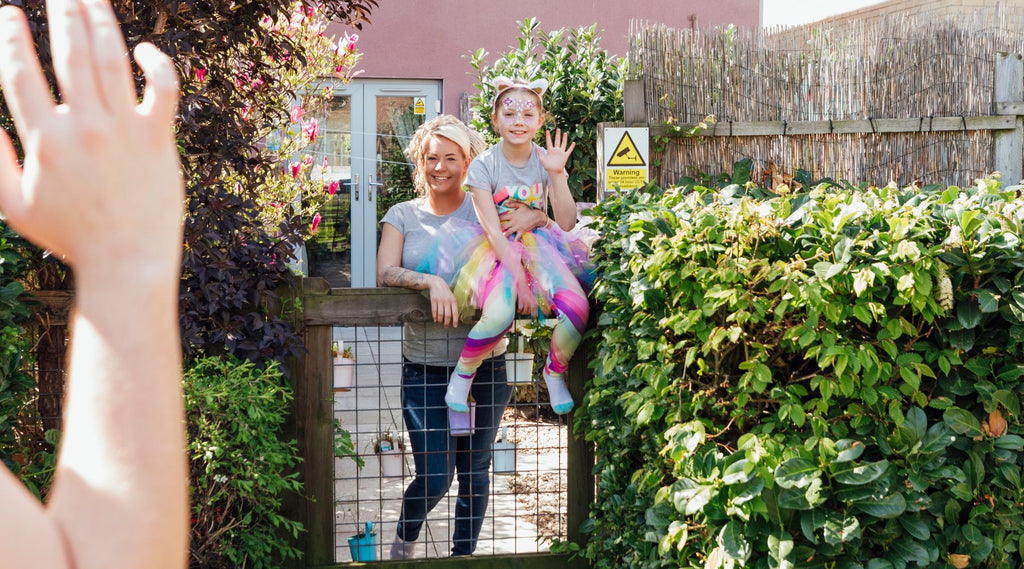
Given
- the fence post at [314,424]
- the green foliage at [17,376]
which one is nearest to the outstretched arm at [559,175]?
the fence post at [314,424]

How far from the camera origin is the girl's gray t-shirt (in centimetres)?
361

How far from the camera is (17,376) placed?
308 cm

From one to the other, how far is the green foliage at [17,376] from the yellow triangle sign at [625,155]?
2.59 m

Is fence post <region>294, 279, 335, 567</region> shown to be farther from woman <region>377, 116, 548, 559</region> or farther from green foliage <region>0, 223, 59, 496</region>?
green foliage <region>0, 223, 59, 496</region>

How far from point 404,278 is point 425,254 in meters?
0.17

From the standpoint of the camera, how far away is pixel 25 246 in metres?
3.15

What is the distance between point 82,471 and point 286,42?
3125mm

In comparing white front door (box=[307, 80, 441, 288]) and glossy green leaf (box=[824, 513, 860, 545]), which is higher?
white front door (box=[307, 80, 441, 288])

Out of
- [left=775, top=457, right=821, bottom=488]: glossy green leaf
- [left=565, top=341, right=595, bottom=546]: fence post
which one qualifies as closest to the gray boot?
[left=565, top=341, right=595, bottom=546]: fence post

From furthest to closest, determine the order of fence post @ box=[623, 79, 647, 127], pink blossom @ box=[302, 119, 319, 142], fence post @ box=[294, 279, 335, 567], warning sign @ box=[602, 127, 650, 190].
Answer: pink blossom @ box=[302, 119, 319, 142] → fence post @ box=[623, 79, 647, 127] → warning sign @ box=[602, 127, 650, 190] → fence post @ box=[294, 279, 335, 567]

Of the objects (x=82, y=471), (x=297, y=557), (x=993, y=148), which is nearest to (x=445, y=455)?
(x=297, y=557)

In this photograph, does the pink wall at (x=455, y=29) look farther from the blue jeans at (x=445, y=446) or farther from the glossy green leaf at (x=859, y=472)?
the glossy green leaf at (x=859, y=472)

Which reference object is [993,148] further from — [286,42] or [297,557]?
[297,557]

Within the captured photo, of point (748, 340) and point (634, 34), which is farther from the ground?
→ point (634, 34)
